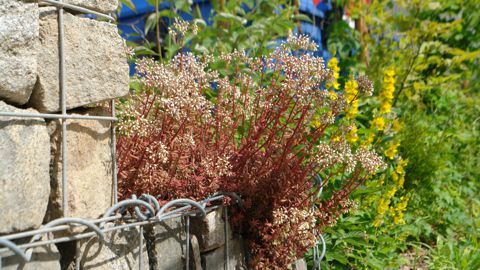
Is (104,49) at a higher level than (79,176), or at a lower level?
higher

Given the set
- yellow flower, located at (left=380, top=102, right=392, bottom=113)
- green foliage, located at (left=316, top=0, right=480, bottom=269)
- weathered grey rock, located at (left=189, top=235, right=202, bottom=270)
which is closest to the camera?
weathered grey rock, located at (left=189, top=235, right=202, bottom=270)

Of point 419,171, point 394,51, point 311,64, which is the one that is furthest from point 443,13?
point 311,64

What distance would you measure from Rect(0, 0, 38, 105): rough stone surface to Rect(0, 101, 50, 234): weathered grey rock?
0.04 meters

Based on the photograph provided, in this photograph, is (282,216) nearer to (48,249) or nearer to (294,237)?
(294,237)

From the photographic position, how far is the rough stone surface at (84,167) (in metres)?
1.38

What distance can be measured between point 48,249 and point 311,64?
109cm

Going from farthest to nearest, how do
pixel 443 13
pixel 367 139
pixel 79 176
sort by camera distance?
pixel 443 13 < pixel 367 139 < pixel 79 176

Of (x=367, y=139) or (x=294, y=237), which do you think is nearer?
(x=294, y=237)

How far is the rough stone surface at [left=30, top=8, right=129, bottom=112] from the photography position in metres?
1.35

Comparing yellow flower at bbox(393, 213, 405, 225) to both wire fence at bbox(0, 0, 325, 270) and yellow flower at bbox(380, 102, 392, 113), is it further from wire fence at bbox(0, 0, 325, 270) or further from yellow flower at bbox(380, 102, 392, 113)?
wire fence at bbox(0, 0, 325, 270)

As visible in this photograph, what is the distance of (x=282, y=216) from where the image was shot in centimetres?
196

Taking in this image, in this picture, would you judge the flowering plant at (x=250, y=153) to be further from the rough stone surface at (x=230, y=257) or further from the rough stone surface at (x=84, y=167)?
the rough stone surface at (x=84, y=167)

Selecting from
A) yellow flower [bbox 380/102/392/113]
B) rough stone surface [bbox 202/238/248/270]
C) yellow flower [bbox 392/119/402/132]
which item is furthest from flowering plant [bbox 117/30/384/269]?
yellow flower [bbox 392/119/402/132]

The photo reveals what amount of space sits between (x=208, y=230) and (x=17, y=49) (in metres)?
0.90
